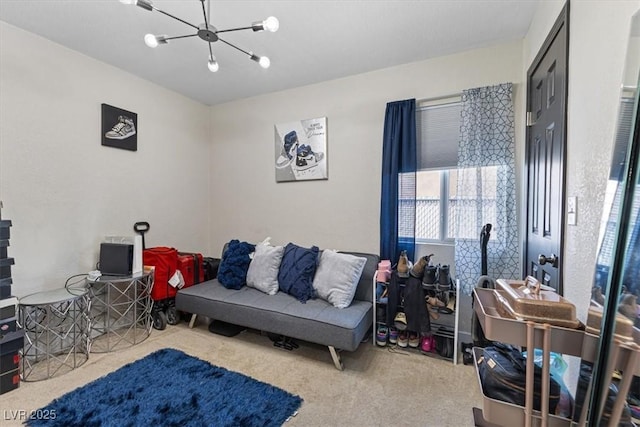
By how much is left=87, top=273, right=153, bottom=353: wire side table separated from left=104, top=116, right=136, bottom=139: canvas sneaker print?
1.41 m

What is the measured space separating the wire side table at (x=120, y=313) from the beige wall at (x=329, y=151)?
49.5 inches

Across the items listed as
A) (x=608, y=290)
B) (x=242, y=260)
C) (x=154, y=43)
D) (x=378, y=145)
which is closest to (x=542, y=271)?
(x=608, y=290)

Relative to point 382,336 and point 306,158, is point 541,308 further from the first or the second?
point 306,158

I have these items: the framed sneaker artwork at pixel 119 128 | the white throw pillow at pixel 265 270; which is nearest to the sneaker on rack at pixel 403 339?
the white throw pillow at pixel 265 270

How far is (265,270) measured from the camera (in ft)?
9.14

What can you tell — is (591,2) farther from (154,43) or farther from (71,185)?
(71,185)

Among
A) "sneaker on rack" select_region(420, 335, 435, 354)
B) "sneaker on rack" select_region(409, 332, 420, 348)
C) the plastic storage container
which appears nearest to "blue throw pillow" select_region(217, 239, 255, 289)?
"sneaker on rack" select_region(409, 332, 420, 348)

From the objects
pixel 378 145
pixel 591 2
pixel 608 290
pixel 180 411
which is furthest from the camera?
pixel 378 145

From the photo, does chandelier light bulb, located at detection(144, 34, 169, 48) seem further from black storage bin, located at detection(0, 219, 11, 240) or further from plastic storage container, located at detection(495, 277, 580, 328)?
plastic storage container, located at detection(495, 277, 580, 328)

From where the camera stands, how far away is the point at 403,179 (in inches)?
104

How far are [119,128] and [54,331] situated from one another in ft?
6.33

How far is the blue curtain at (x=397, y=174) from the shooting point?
2621mm

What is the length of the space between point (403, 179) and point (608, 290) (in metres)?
1.94

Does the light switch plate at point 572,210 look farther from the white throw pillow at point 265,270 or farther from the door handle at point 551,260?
the white throw pillow at point 265,270
